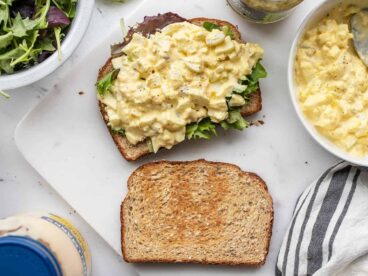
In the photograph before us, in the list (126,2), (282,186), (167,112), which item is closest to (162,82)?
(167,112)

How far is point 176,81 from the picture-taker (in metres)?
2.41

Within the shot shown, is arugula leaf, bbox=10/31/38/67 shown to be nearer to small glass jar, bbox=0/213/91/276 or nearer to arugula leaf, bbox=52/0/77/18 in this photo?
arugula leaf, bbox=52/0/77/18

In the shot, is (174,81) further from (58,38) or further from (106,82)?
(58,38)

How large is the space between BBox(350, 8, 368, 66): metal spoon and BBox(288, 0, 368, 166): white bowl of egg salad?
2cm

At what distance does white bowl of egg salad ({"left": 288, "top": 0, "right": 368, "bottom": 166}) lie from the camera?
241 cm

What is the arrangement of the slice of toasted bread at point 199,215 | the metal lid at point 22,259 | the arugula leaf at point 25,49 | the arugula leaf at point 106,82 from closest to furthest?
the metal lid at point 22,259 < the arugula leaf at point 25,49 < the arugula leaf at point 106,82 < the slice of toasted bread at point 199,215

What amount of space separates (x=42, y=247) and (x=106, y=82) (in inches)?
24.2

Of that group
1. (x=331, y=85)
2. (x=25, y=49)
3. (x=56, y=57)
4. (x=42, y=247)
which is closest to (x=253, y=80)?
(x=331, y=85)

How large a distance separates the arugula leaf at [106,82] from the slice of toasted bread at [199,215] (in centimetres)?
32

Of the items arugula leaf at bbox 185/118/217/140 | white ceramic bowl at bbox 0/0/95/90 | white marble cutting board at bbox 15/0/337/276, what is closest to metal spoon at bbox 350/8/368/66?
white marble cutting board at bbox 15/0/337/276

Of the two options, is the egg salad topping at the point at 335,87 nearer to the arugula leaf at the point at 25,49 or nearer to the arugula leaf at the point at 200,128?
the arugula leaf at the point at 200,128

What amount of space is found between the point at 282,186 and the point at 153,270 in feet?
1.88

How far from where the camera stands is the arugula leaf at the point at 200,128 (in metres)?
2.50

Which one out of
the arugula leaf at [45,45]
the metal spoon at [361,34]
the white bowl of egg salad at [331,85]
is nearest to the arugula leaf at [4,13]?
the arugula leaf at [45,45]
